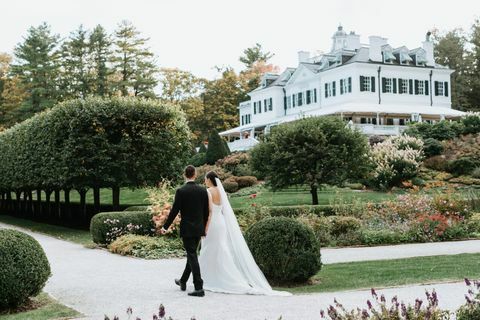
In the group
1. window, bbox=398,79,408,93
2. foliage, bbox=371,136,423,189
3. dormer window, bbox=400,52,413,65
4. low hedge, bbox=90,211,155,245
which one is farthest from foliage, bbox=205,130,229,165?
low hedge, bbox=90,211,155,245

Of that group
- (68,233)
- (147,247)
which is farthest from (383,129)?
(147,247)

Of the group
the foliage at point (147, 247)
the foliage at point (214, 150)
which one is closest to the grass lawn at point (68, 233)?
the foliage at point (147, 247)

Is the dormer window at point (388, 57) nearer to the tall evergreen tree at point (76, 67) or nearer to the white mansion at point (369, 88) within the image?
the white mansion at point (369, 88)

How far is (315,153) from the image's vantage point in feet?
96.0

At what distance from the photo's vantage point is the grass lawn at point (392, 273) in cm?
1160

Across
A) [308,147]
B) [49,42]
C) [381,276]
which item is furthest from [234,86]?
[381,276]

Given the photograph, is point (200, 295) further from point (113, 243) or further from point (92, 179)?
point (92, 179)

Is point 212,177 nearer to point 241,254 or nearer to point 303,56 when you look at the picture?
point 241,254

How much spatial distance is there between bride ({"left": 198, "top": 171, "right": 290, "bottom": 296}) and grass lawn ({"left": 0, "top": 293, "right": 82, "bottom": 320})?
2550 mm

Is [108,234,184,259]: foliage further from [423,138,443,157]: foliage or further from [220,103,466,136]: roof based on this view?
[220,103,466,136]: roof

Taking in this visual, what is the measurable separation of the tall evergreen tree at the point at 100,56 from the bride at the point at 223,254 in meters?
53.2

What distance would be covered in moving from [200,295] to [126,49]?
5513 centimetres

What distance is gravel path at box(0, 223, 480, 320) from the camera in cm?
926

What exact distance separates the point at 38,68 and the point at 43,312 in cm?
5850
